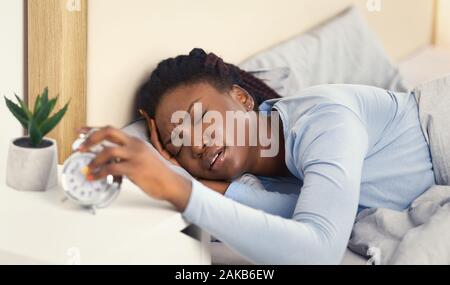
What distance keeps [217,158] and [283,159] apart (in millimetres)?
194

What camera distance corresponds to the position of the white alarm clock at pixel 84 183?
1186mm

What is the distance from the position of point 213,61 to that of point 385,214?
19.7 inches

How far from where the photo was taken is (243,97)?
1.69m

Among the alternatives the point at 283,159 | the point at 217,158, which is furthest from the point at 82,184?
the point at 283,159

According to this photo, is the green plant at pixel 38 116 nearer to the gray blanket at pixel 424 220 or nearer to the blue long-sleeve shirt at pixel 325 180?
the blue long-sleeve shirt at pixel 325 180

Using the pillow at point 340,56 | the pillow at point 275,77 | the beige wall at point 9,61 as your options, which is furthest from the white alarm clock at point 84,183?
the pillow at point 340,56

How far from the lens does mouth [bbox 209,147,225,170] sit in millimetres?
1527

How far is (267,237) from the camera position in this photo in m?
1.21

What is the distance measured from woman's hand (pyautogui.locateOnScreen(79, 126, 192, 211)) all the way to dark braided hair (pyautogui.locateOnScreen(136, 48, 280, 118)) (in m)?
0.46

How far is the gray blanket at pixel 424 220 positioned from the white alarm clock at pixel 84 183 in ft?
1.64
